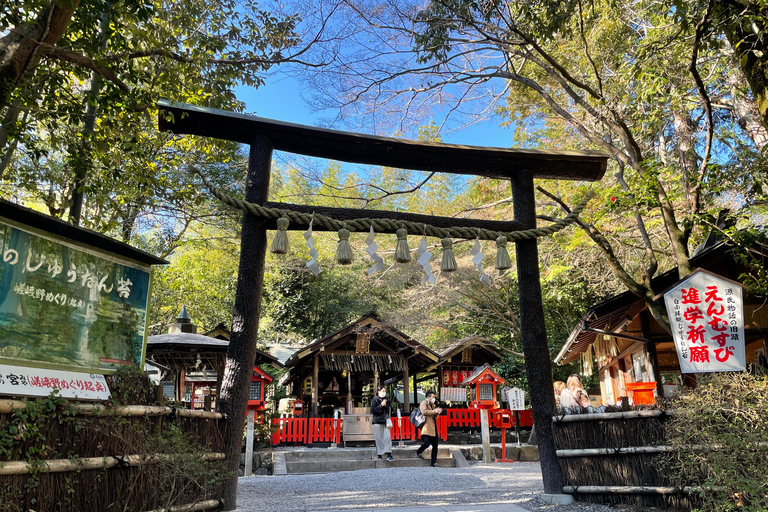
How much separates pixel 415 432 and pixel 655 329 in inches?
318

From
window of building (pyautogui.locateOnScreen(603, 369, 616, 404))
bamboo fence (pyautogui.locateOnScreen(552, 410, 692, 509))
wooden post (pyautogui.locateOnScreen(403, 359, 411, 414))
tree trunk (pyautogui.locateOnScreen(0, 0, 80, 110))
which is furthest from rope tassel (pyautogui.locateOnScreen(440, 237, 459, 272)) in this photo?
wooden post (pyautogui.locateOnScreen(403, 359, 411, 414))

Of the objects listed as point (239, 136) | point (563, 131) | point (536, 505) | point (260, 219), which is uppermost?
point (563, 131)

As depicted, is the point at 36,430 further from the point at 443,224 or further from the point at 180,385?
the point at 180,385

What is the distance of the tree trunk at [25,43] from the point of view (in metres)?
4.33

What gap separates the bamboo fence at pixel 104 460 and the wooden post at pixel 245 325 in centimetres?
Answer: 45

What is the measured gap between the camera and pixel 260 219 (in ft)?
18.4

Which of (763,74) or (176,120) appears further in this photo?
(176,120)

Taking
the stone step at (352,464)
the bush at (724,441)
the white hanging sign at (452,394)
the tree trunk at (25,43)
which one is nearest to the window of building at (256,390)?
the stone step at (352,464)

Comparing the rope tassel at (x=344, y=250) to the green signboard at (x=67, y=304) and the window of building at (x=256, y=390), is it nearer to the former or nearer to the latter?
the green signboard at (x=67, y=304)

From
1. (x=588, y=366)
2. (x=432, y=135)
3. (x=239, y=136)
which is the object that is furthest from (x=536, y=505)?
(x=588, y=366)

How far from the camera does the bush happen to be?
3804 mm

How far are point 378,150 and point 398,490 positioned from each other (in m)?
4.98

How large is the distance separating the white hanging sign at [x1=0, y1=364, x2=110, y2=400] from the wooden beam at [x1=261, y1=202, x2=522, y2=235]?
2402 millimetres

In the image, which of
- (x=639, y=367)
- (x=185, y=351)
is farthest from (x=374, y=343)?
(x=639, y=367)
